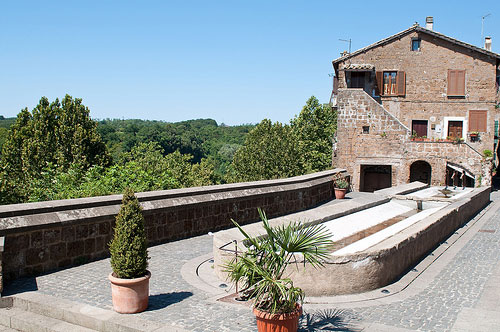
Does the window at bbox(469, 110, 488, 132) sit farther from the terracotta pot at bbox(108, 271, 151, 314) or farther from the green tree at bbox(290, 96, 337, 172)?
the terracotta pot at bbox(108, 271, 151, 314)

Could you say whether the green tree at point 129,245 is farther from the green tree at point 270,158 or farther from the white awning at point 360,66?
the green tree at point 270,158

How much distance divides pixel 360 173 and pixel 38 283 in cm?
2474

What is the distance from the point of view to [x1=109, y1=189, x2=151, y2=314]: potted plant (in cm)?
554

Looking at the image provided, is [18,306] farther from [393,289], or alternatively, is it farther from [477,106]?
[477,106]

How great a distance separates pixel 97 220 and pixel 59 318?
8.50 ft

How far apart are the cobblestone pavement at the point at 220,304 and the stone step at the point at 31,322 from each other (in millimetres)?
461

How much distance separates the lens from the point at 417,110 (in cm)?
3131

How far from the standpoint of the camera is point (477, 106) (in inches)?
1180

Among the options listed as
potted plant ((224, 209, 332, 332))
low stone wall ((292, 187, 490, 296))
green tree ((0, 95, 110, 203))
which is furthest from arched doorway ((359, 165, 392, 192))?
potted plant ((224, 209, 332, 332))

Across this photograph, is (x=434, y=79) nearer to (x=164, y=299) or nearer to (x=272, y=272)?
(x=164, y=299)

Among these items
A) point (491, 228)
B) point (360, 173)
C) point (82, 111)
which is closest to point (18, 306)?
point (491, 228)

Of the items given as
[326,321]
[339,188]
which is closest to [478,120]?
[339,188]

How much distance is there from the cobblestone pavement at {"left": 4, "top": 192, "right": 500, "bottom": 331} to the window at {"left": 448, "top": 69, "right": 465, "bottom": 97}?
24181mm

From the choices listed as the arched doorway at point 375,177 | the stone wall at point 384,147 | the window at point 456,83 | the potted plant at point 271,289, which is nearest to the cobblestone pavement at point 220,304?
the potted plant at point 271,289
